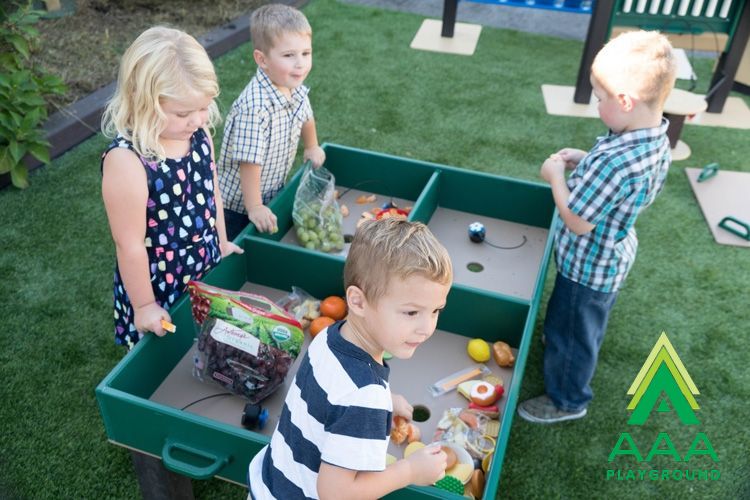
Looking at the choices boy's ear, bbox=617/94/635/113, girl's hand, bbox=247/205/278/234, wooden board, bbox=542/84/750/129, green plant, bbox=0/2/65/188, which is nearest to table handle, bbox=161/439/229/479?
girl's hand, bbox=247/205/278/234

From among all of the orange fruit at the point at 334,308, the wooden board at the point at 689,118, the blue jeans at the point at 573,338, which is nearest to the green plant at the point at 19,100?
the orange fruit at the point at 334,308

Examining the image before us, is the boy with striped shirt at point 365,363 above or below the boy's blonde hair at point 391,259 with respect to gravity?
below

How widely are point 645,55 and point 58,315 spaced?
8.75 feet

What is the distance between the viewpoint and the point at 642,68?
1.93 meters

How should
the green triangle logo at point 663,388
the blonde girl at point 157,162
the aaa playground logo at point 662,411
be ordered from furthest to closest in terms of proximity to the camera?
the green triangle logo at point 663,388 → the aaa playground logo at point 662,411 → the blonde girl at point 157,162

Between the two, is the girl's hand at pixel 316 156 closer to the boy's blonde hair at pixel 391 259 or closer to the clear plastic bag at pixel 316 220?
the clear plastic bag at pixel 316 220

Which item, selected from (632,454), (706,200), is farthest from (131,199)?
(706,200)

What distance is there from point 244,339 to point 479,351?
76 centimetres

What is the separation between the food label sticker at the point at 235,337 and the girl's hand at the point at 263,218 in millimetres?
676

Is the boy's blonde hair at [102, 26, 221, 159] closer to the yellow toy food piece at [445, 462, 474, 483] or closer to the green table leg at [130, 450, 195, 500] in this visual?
the green table leg at [130, 450, 195, 500]

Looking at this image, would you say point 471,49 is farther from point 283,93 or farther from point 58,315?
point 58,315

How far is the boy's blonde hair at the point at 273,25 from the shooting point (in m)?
2.31

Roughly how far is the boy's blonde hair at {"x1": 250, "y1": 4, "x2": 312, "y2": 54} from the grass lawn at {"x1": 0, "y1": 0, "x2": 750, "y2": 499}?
148cm

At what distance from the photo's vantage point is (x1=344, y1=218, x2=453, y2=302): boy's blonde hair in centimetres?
123
